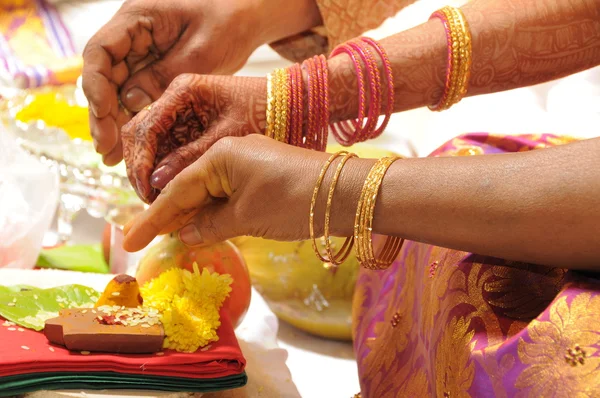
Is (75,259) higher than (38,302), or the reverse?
(38,302)

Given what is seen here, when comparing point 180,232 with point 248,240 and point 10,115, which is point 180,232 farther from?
point 10,115

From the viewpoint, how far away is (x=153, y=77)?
3.50ft

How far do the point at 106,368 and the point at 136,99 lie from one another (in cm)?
45

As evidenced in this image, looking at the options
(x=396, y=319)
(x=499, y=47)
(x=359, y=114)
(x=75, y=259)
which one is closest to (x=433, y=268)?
(x=396, y=319)

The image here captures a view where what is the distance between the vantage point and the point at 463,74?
951 mm

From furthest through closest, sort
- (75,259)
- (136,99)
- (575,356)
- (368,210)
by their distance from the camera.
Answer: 1. (75,259)
2. (136,99)
3. (368,210)
4. (575,356)

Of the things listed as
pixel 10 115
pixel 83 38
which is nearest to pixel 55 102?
pixel 10 115

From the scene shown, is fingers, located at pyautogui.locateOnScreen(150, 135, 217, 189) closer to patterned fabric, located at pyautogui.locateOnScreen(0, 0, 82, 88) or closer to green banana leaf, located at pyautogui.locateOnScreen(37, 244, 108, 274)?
green banana leaf, located at pyautogui.locateOnScreen(37, 244, 108, 274)

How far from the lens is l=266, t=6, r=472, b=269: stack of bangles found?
871mm

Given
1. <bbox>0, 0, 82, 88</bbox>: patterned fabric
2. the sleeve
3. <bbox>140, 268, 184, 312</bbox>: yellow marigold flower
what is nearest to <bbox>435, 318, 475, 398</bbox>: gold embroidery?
<bbox>140, 268, 184, 312</bbox>: yellow marigold flower

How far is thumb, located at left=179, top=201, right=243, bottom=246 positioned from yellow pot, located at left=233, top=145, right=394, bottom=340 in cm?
49

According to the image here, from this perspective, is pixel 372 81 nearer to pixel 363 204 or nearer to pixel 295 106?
pixel 295 106

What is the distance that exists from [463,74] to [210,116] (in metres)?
0.35

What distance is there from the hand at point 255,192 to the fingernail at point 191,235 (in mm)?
16
